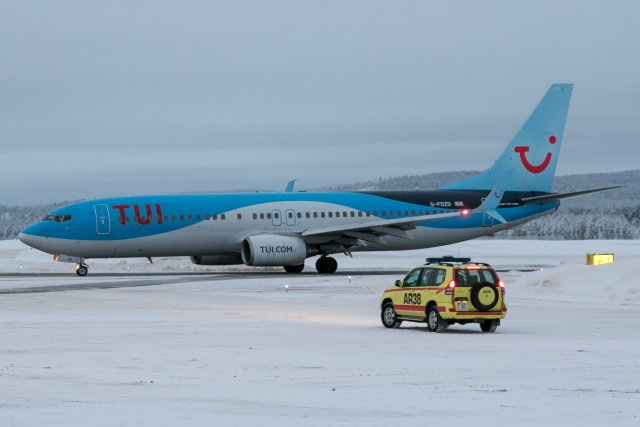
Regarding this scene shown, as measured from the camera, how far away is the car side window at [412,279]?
98.5 ft

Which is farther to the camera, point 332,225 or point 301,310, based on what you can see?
point 332,225

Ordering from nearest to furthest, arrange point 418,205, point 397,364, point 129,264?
point 397,364 → point 418,205 → point 129,264

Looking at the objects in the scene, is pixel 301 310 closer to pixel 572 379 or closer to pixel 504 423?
pixel 572 379

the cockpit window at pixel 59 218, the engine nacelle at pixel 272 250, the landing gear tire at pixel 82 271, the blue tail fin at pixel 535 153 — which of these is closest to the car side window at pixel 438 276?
the engine nacelle at pixel 272 250

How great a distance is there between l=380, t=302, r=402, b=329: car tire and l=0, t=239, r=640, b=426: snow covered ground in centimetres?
33

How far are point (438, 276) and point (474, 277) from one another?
87cm

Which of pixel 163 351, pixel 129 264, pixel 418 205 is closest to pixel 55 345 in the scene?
pixel 163 351

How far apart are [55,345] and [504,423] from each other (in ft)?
43.7

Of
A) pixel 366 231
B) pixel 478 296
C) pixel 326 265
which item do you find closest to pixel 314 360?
pixel 478 296

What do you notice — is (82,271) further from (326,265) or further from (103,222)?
(326,265)

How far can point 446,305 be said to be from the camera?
28.3 meters

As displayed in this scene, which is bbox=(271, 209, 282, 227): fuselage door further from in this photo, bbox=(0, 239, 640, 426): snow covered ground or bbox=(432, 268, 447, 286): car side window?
bbox=(432, 268, 447, 286): car side window

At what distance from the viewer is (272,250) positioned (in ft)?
196

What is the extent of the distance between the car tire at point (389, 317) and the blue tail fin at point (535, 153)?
3811cm
